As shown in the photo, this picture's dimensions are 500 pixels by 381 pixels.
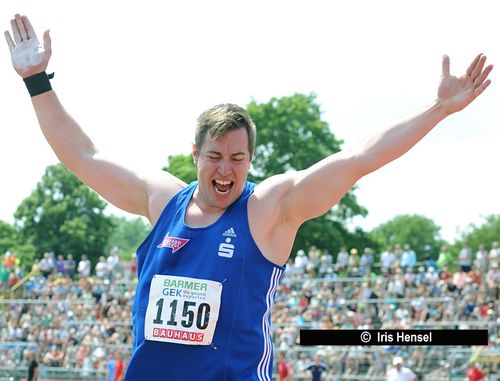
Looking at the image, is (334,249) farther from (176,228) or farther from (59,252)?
(176,228)

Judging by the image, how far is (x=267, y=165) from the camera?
59812 mm

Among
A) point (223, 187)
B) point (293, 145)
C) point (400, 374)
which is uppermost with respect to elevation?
point (293, 145)

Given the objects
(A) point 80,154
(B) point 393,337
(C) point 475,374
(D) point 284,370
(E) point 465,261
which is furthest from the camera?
(E) point 465,261

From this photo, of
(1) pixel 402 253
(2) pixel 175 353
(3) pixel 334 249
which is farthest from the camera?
(3) pixel 334 249

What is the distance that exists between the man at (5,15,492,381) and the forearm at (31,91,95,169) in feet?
2.24

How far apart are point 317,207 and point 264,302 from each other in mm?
527

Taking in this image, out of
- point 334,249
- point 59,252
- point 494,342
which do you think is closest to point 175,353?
point 494,342

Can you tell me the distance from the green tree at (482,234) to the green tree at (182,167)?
1598 inches

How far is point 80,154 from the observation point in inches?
196

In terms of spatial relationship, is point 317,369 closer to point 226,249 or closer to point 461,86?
point 226,249

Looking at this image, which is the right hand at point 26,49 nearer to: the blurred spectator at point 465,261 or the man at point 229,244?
the man at point 229,244

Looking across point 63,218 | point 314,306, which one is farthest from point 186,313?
point 63,218

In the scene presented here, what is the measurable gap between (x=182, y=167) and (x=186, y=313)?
5438 centimetres

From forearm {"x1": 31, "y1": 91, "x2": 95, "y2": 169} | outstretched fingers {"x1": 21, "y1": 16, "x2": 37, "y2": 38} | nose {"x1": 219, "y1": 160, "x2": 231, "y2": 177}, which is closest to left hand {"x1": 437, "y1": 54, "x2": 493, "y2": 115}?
nose {"x1": 219, "y1": 160, "x2": 231, "y2": 177}
